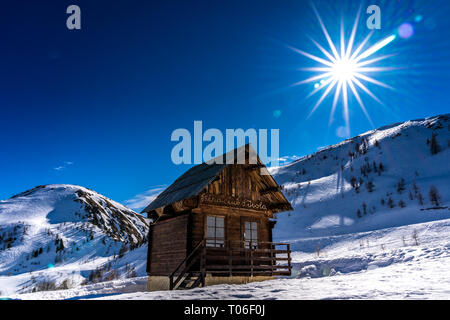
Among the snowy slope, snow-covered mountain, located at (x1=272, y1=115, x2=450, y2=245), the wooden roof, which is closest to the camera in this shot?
the snowy slope

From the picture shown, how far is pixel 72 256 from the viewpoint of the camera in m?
67.3

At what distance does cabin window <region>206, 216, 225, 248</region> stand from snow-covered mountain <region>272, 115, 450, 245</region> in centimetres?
1407

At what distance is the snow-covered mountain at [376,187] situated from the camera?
30547mm

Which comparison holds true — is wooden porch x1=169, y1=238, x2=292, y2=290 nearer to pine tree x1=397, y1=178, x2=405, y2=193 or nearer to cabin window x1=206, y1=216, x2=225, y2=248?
cabin window x1=206, y1=216, x2=225, y2=248

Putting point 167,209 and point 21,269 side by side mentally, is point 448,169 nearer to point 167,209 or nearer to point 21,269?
point 167,209

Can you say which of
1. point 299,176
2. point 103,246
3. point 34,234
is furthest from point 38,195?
point 299,176

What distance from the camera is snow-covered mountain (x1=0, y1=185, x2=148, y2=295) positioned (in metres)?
41.2

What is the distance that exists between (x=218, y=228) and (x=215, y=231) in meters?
0.24

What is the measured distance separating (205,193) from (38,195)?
10801 centimetres

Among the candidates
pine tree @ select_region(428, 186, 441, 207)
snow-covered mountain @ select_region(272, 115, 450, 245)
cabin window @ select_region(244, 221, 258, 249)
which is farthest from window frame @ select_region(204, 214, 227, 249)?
pine tree @ select_region(428, 186, 441, 207)

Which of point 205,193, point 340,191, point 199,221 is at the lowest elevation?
point 199,221
